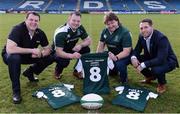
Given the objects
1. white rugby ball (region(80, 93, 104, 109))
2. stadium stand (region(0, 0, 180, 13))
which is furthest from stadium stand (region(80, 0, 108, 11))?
white rugby ball (region(80, 93, 104, 109))

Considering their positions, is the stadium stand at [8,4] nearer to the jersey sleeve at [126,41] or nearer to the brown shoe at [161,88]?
the jersey sleeve at [126,41]

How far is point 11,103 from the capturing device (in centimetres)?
577

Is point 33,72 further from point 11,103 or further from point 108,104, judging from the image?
point 108,104

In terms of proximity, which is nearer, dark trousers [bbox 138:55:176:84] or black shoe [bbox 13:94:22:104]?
black shoe [bbox 13:94:22:104]

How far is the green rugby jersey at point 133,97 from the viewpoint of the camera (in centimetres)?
561

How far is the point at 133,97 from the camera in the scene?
19.5 feet

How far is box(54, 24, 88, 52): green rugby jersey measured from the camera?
6.82 meters

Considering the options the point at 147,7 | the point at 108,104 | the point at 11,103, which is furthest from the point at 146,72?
the point at 147,7

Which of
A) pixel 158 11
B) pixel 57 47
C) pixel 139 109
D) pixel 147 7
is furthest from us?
pixel 147 7

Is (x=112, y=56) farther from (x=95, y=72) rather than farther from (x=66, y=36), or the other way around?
(x=66, y=36)

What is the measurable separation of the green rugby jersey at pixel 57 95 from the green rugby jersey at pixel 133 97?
0.73 meters

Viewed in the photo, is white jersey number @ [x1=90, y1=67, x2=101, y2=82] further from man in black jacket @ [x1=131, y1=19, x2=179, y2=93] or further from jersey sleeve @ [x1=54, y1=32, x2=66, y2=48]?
jersey sleeve @ [x1=54, y1=32, x2=66, y2=48]

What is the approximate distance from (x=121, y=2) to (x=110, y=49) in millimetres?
37354

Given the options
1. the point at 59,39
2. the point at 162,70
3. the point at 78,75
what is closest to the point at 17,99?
the point at 59,39
